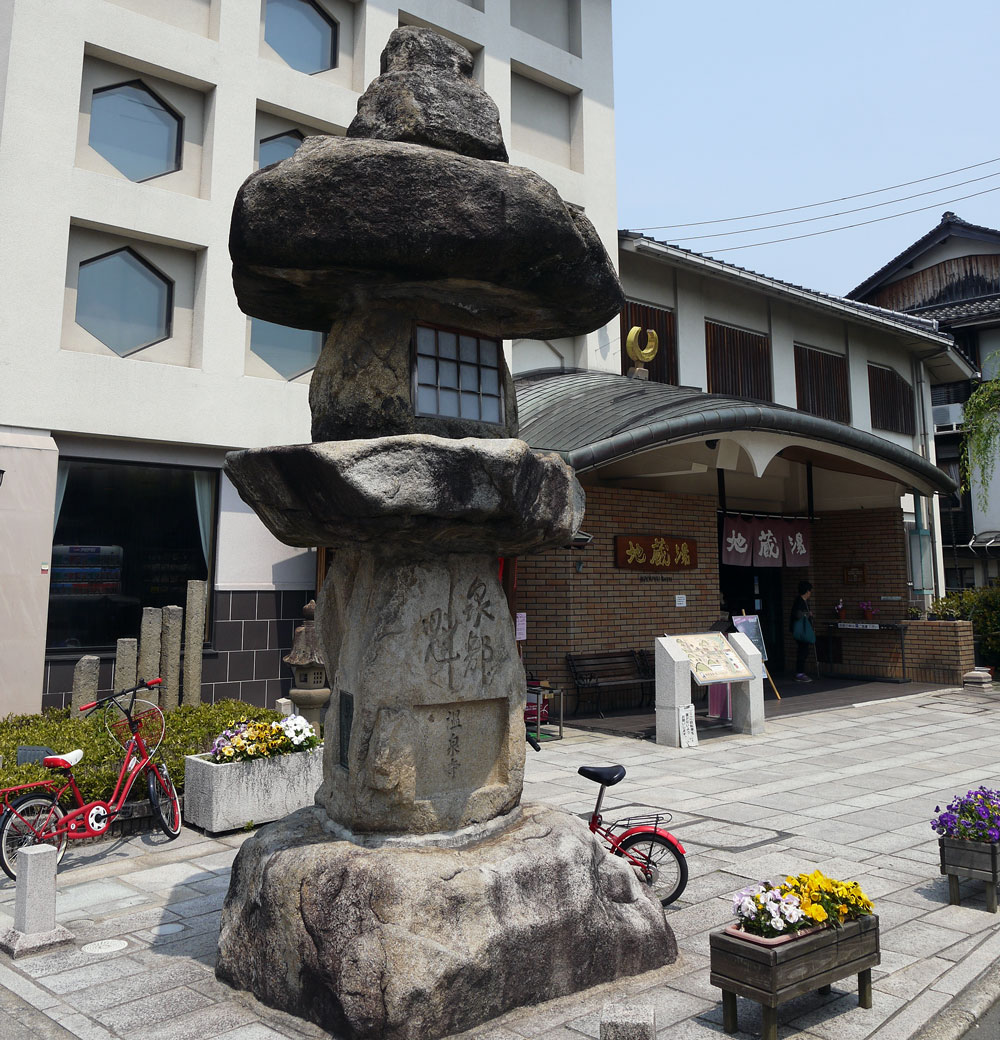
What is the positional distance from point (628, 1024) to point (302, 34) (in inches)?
582

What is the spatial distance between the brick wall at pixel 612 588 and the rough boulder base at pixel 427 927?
27.3ft

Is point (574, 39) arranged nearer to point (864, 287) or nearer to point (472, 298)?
point (472, 298)

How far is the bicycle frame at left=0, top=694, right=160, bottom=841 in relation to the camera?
22.0 ft

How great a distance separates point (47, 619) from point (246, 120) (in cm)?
764

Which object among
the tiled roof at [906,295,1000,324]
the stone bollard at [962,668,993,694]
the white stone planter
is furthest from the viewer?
the tiled roof at [906,295,1000,324]

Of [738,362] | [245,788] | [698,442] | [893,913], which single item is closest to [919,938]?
[893,913]

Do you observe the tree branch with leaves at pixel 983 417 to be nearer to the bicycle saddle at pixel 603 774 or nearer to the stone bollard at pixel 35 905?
the bicycle saddle at pixel 603 774

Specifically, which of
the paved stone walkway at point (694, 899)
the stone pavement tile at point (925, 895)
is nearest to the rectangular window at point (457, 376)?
the paved stone walkway at point (694, 899)

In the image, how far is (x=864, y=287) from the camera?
32.6 meters

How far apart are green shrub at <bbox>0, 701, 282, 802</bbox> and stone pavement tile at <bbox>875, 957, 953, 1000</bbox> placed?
570 centimetres

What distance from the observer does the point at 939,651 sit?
17828 millimetres

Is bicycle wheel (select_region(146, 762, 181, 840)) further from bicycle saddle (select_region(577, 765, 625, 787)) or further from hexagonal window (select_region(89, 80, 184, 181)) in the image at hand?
hexagonal window (select_region(89, 80, 184, 181))

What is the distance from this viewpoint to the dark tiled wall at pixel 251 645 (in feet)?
41.3

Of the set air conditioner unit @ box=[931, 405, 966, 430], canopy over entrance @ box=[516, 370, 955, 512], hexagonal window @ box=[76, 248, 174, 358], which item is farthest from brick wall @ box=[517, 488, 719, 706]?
air conditioner unit @ box=[931, 405, 966, 430]
